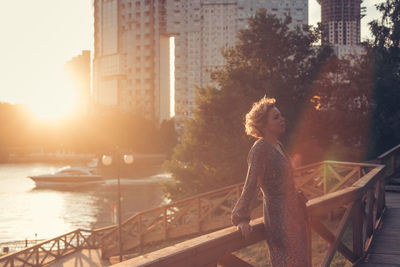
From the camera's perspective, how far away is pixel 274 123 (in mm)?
3344

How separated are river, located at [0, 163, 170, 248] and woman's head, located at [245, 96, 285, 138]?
1018 inches

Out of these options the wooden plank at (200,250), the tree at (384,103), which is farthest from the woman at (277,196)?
the tree at (384,103)

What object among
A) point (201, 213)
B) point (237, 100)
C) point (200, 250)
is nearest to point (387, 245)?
point (200, 250)

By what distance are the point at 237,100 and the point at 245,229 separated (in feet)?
58.4

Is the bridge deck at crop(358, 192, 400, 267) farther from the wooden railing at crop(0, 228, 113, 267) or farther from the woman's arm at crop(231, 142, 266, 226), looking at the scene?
the wooden railing at crop(0, 228, 113, 267)

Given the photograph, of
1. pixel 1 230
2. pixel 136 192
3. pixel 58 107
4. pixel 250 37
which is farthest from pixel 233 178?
pixel 58 107

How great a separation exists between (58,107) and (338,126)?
110068 mm

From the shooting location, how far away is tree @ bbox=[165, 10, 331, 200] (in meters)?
20.3

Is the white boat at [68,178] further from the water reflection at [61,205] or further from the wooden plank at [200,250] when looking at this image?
the wooden plank at [200,250]

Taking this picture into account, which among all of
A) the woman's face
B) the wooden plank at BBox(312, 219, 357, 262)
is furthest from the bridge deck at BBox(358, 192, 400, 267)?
the woman's face

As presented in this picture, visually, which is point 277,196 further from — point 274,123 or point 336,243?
point 336,243

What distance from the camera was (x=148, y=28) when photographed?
12975cm

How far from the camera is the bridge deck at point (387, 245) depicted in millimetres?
5532

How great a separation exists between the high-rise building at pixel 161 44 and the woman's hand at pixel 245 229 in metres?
112
